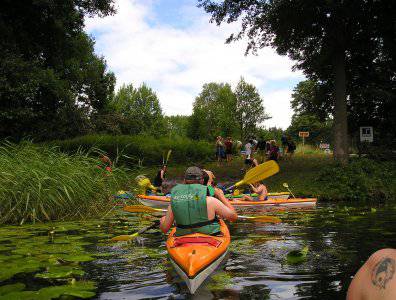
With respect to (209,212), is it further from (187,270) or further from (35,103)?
(35,103)

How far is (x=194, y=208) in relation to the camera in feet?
19.2

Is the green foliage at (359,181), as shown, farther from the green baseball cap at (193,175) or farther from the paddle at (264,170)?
the green baseball cap at (193,175)

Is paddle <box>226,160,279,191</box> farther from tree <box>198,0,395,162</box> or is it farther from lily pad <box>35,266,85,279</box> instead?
tree <box>198,0,395,162</box>

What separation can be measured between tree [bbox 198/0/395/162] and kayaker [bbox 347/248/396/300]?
16866 millimetres

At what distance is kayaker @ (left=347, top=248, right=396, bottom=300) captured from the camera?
1.87m

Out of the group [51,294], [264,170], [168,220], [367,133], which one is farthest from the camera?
[367,133]

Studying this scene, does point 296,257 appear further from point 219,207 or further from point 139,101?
point 139,101

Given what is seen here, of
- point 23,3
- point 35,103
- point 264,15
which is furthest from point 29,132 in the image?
point 264,15

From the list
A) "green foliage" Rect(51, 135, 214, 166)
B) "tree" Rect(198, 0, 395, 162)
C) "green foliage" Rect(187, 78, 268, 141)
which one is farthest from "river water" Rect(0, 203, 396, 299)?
"green foliage" Rect(187, 78, 268, 141)

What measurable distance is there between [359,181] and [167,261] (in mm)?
13760

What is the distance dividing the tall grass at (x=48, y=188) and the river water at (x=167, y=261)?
2.12 ft

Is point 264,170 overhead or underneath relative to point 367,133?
underneath

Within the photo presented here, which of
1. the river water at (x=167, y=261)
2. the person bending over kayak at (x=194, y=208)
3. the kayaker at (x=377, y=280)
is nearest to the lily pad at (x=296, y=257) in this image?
the river water at (x=167, y=261)

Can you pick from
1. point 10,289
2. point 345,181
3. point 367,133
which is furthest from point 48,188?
point 367,133
